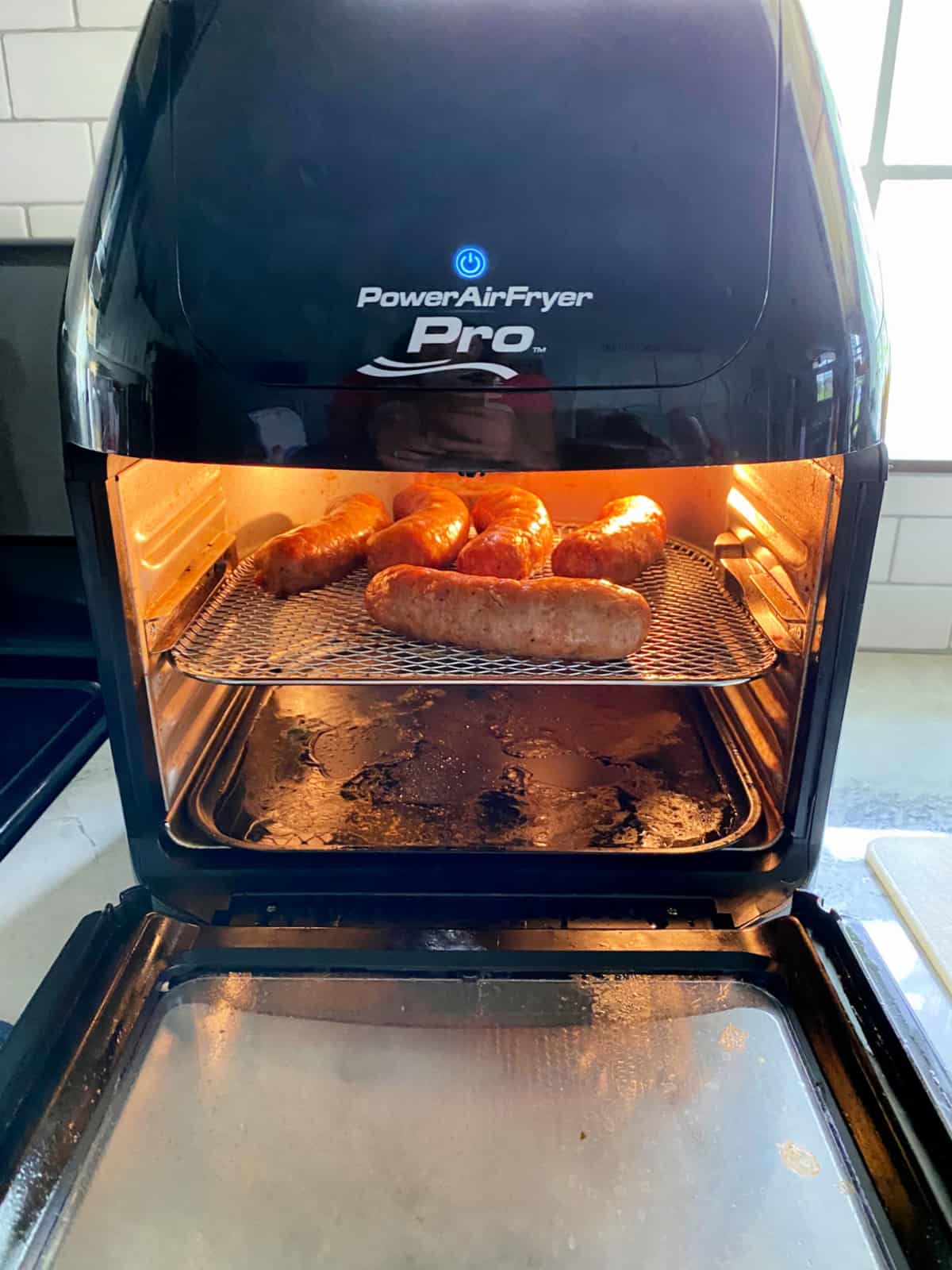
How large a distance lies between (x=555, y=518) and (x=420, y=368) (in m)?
0.68

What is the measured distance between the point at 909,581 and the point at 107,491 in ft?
3.98

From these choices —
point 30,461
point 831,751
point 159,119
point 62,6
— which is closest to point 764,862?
point 831,751

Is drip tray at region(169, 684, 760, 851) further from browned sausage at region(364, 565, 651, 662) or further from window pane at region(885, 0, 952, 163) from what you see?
window pane at region(885, 0, 952, 163)

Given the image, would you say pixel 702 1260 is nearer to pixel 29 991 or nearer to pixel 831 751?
pixel 831 751

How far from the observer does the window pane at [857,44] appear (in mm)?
1252

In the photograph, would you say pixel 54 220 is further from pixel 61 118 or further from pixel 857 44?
pixel 857 44

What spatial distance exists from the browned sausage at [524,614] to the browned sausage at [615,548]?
89mm

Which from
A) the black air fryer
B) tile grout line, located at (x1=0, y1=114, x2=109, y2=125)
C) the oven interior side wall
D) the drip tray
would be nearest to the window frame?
the oven interior side wall

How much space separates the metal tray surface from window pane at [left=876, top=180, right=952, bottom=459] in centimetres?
105

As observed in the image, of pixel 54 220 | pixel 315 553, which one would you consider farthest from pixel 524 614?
pixel 54 220

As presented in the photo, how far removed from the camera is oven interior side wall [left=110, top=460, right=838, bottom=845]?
2.55 ft

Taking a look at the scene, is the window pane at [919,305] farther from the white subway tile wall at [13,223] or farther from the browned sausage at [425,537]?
the white subway tile wall at [13,223]

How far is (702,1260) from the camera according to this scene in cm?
54

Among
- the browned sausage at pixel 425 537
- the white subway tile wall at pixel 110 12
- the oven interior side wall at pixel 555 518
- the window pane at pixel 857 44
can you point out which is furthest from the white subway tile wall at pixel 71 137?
the browned sausage at pixel 425 537
